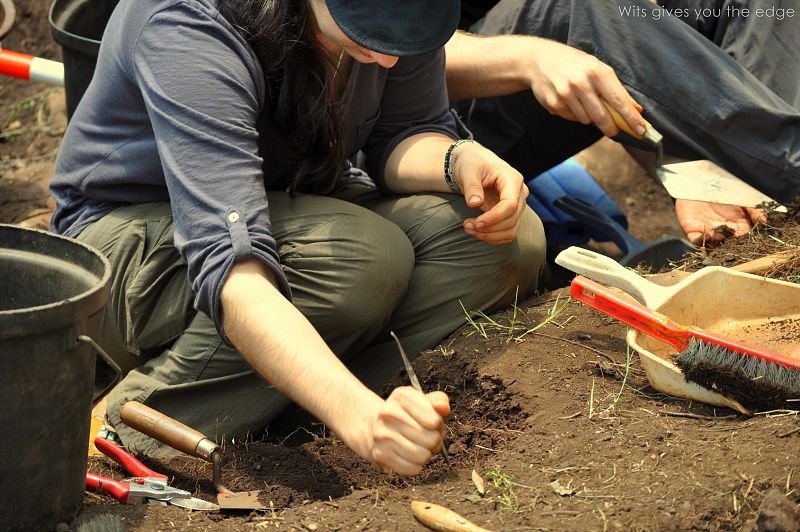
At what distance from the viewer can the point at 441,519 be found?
1.63 meters

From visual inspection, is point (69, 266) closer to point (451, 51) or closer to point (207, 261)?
point (207, 261)

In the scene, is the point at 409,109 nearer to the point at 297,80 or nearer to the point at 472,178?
the point at 472,178

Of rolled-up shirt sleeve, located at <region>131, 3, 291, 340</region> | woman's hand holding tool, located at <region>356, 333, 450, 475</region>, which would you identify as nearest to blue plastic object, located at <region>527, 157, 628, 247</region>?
rolled-up shirt sleeve, located at <region>131, 3, 291, 340</region>

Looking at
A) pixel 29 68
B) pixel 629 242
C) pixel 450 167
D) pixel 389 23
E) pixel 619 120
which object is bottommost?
pixel 629 242

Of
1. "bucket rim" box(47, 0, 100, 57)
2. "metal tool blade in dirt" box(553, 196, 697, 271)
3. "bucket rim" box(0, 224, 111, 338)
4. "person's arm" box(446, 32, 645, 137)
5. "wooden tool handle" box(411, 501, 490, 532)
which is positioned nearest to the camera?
"bucket rim" box(0, 224, 111, 338)

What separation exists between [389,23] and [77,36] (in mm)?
1398

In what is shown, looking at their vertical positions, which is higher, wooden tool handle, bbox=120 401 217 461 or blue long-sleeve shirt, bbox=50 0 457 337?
blue long-sleeve shirt, bbox=50 0 457 337

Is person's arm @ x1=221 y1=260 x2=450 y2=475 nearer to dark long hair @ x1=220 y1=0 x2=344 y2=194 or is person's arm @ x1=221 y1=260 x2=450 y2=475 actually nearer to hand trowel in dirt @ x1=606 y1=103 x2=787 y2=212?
dark long hair @ x1=220 y1=0 x2=344 y2=194

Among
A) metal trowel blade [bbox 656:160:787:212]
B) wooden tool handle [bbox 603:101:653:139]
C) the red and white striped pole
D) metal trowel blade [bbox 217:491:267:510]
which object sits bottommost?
metal trowel blade [bbox 217:491:267:510]

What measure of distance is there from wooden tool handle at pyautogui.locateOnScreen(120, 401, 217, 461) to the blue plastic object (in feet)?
5.42

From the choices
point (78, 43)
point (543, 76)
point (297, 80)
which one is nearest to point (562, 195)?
point (543, 76)

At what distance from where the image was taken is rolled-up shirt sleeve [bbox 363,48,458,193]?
250 centimetres

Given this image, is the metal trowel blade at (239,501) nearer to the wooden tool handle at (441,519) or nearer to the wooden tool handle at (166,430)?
the wooden tool handle at (166,430)

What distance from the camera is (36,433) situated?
1612 millimetres
